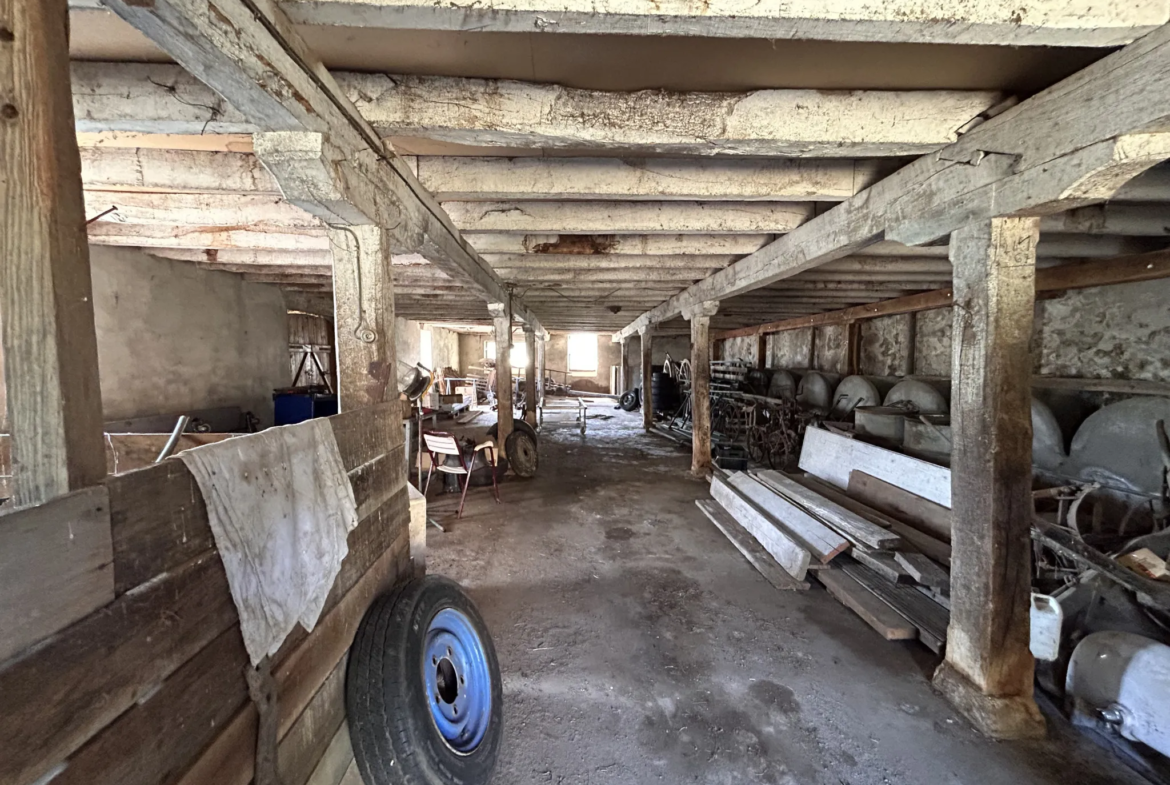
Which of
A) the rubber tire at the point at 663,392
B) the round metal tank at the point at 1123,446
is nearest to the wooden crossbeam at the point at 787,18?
the round metal tank at the point at 1123,446

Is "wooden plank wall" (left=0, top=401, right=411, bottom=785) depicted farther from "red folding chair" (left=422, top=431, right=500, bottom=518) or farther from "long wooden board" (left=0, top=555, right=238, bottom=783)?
"red folding chair" (left=422, top=431, right=500, bottom=518)

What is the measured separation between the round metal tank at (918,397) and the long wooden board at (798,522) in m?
A: 2.43

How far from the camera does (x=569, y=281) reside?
5.73m

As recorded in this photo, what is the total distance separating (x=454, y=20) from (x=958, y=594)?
3.02 metres

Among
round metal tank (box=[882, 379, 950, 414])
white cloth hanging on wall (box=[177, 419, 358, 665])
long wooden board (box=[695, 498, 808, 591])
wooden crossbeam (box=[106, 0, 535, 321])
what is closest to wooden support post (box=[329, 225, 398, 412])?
wooden crossbeam (box=[106, 0, 535, 321])

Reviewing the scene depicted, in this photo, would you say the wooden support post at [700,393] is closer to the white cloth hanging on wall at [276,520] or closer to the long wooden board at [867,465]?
the long wooden board at [867,465]

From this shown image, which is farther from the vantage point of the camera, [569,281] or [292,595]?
[569,281]

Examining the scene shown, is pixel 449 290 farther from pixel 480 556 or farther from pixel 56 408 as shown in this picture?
pixel 56 408

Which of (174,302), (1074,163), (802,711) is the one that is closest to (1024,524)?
(802,711)

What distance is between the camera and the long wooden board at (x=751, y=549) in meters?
3.14

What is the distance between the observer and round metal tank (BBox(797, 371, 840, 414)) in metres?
7.38

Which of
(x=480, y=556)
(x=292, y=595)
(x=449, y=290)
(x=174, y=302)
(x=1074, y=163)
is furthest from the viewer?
(x=449, y=290)

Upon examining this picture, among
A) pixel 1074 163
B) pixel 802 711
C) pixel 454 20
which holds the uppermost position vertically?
pixel 454 20

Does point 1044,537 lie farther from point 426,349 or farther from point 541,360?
point 426,349
